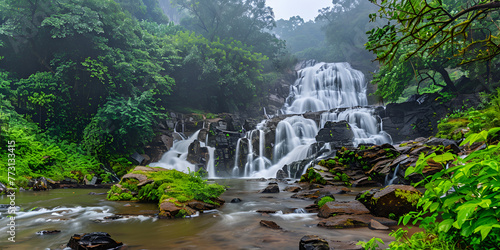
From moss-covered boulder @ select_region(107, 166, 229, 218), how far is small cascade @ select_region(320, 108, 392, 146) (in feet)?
51.6

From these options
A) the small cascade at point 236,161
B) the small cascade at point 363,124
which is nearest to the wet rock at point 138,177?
the small cascade at point 236,161

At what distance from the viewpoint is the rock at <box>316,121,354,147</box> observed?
2016 cm

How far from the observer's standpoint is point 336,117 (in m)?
23.9

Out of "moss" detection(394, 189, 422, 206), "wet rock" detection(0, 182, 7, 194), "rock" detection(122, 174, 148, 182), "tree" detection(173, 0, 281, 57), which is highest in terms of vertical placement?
"tree" detection(173, 0, 281, 57)

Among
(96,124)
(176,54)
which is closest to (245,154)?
(96,124)

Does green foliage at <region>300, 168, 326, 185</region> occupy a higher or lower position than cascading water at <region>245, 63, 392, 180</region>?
lower

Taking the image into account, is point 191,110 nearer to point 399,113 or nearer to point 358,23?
→ point 399,113

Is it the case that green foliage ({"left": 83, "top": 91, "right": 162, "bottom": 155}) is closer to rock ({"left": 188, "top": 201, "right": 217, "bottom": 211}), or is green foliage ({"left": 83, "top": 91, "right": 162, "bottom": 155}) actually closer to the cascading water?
the cascading water

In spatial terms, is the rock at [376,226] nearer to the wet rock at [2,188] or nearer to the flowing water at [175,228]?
the flowing water at [175,228]

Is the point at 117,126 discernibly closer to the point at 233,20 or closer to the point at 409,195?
the point at 409,195

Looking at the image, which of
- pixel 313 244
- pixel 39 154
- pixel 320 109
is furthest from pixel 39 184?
pixel 320 109

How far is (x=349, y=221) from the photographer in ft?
16.1

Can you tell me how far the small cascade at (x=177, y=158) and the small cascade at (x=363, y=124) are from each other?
12.3 m

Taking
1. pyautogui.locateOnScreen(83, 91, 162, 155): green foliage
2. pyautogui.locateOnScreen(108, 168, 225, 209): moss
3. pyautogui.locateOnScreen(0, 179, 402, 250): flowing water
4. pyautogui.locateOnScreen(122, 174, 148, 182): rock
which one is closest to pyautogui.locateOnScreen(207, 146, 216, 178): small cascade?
pyautogui.locateOnScreen(83, 91, 162, 155): green foliage
